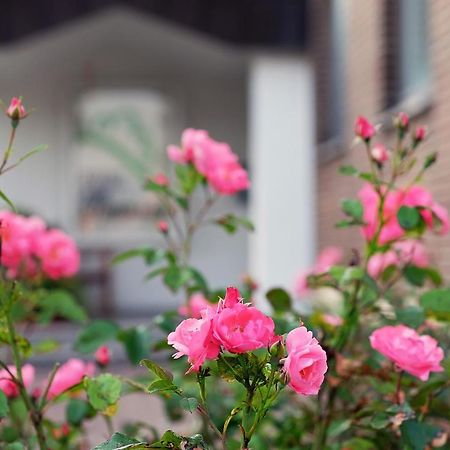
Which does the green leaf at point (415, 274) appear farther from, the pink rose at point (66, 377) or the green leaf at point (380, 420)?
the pink rose at point (66, 377)

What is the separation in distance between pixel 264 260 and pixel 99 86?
3.91 meters

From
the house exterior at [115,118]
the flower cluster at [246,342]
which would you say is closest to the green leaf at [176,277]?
the flower cluster at [246,342]

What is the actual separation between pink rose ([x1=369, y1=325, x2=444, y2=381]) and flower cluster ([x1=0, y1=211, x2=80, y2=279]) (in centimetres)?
96

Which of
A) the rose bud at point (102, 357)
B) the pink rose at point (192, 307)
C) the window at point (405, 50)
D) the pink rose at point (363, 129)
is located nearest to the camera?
the pink rose at point (363, 129)

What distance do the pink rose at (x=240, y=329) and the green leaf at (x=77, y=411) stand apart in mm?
1031

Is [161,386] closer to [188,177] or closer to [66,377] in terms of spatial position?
[66,377]

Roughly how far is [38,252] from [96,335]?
10.7 inches

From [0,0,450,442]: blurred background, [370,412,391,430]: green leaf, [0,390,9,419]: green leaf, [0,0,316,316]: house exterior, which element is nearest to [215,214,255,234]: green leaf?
[370,412,391,430]: green leaf

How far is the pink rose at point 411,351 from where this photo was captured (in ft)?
5.50

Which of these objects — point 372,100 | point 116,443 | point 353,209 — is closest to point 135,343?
point 353,209

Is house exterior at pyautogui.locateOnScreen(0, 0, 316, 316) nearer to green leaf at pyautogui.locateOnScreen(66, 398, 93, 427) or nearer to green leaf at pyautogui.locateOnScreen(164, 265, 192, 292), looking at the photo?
green leaf at pyautogui.locateOnScreen(164, 265, 192, 292)

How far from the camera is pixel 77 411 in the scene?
2.18m

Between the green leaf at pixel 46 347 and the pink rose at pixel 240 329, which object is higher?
the pink rose at pixel 240 329

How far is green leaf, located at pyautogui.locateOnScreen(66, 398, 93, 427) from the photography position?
217 cm
